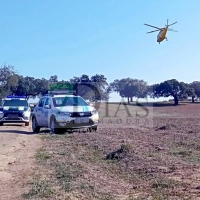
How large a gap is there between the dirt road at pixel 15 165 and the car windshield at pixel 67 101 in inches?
152

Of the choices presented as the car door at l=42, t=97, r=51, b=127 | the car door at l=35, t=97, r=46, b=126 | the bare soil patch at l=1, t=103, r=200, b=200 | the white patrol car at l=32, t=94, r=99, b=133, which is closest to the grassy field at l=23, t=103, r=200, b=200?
the bare soil patch at l=1, t=103, r=200, b=200

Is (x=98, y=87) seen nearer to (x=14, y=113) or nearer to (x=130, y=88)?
(x=14, y=113)

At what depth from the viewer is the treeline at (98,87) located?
5169cm

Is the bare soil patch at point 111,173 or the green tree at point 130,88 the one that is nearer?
the bare soil patch at point 111,173

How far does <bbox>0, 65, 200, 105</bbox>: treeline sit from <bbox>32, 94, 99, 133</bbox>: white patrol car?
21996 mm

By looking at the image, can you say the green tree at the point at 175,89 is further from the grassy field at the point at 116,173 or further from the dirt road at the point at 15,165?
the grassy field at the point at 116,173

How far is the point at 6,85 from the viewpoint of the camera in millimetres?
58469

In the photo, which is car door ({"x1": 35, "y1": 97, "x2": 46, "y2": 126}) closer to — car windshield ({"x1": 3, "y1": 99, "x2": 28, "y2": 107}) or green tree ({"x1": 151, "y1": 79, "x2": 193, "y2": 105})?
car windshield ({"x1": 3, "y1": 99, "x2": 28, "y2": 107})

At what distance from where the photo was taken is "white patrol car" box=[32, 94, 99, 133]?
16.4 meters

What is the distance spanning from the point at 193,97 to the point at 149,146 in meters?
71.8

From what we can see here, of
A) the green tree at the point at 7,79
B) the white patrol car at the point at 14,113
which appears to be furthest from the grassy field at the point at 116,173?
the green tree at the point at 7,79

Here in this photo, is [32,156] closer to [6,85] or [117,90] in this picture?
[6,85]

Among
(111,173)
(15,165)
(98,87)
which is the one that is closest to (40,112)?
(15,165)

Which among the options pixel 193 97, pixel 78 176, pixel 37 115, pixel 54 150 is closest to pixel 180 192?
pixel 78 176
